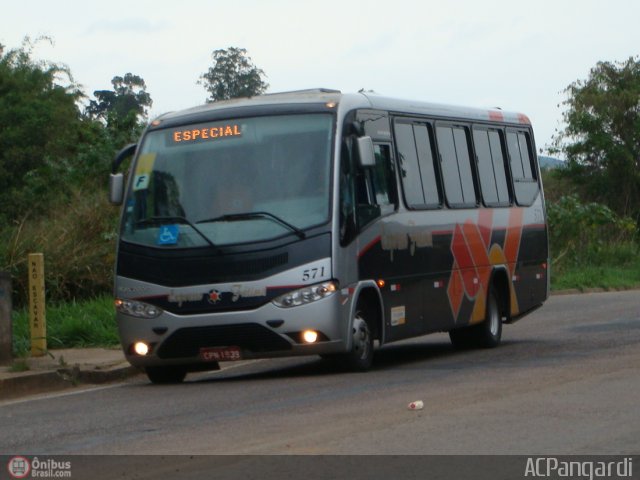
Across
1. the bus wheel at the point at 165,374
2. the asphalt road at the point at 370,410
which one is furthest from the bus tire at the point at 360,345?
the bus wheel at the point at 165,374

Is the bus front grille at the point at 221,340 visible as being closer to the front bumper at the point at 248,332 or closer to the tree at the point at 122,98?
the front bumper at the point at 248,332

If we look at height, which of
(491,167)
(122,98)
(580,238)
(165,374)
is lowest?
(165,374)

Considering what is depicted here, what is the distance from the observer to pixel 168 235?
13.6 m

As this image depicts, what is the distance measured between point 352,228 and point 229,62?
85566 millimetres

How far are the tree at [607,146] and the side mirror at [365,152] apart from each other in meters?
40.4

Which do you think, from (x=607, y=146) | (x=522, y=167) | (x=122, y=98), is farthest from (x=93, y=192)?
(x=122, y=98)

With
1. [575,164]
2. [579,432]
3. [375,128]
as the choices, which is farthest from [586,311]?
[575,164]

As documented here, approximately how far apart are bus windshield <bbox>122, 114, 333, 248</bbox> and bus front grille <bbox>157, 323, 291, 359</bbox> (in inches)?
33.0

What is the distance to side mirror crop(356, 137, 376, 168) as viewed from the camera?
13.5 m

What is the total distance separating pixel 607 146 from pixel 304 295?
41.4 meters

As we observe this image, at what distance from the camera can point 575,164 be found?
54.3m
